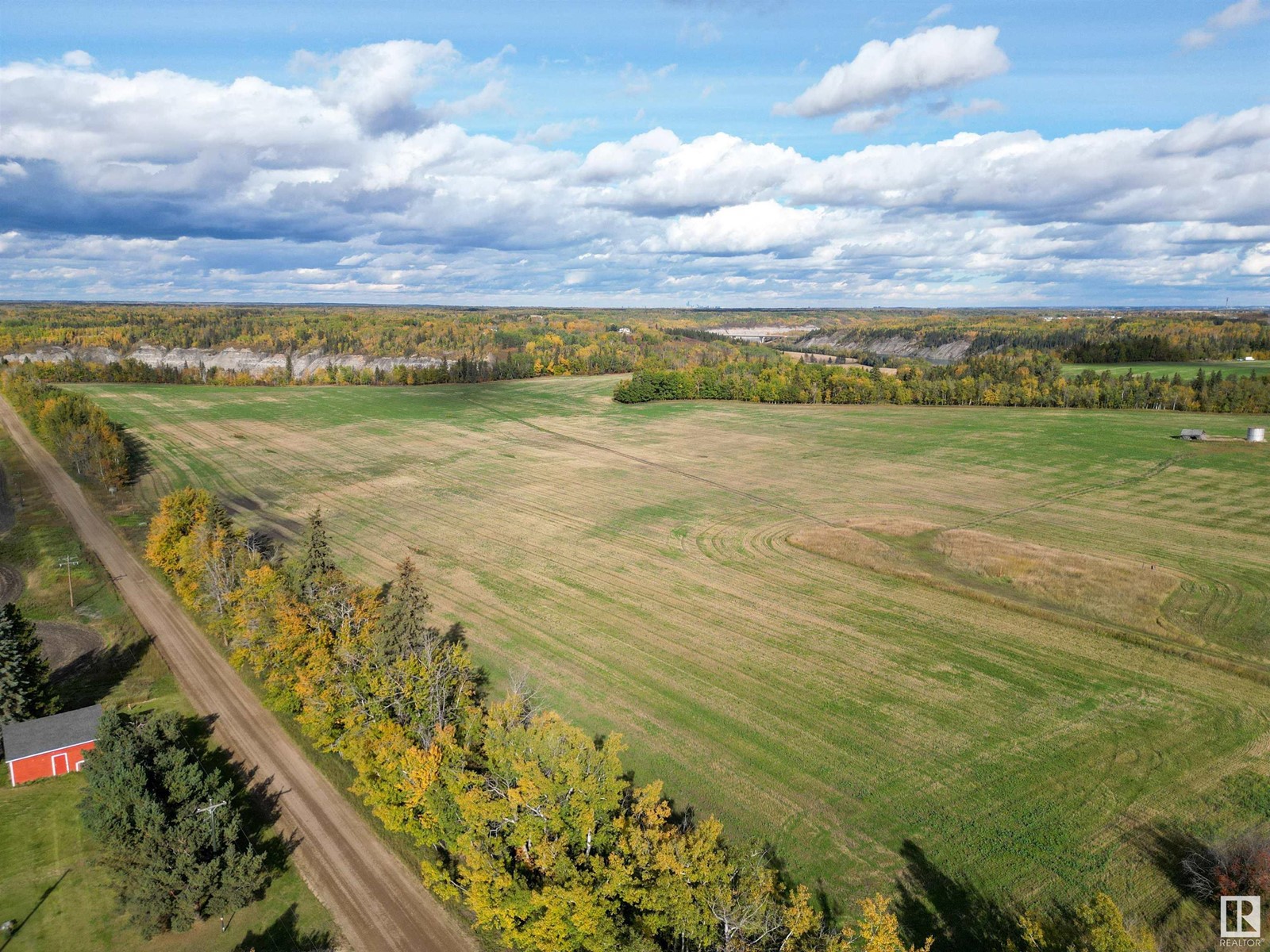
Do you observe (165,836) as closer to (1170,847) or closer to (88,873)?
(88,873)

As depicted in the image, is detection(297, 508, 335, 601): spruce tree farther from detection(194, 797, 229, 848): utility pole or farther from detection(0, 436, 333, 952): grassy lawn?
detection(194, 797, 229, 848): utility pole

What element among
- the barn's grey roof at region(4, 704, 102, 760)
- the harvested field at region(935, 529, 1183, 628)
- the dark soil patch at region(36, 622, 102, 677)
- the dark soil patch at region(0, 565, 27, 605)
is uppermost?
the harvested field at region(935, 529, 1183, 628)

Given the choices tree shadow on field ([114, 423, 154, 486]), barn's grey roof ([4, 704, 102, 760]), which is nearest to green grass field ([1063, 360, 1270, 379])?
barn's grey roof ([4, 704, 102, 760])

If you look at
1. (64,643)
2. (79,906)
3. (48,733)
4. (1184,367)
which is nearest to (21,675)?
(48,733)

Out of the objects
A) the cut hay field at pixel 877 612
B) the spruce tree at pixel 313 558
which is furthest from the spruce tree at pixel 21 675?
the cut hay field at pixel 877 612

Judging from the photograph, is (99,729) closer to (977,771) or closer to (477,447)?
(977,771)

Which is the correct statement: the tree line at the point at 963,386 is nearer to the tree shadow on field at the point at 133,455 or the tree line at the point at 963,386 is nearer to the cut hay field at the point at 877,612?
the cut hay field at the point at 877,612

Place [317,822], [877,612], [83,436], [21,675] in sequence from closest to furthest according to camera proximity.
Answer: [317,822] → [21,675] → [877,612] → [83,436]
